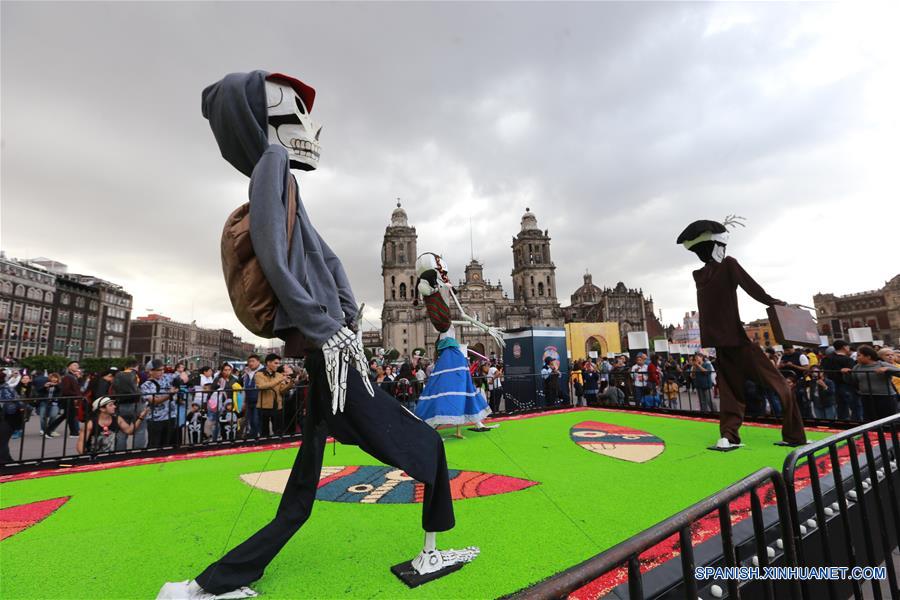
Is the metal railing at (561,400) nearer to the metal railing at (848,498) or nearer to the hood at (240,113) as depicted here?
the metal railing at (848,498)

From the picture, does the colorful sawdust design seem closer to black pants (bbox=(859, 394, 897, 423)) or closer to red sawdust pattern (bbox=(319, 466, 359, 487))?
red sawdust pattern (bbox=(319, 466, 359, 487))

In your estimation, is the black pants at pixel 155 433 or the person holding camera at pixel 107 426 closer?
the person holding camera at pixel 107 426

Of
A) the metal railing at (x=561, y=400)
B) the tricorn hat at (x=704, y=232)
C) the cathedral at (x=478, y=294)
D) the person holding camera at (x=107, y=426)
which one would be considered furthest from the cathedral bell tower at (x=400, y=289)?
the tricorn hat at (x=704, y=232)

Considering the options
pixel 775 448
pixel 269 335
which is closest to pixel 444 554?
pixel 269 335

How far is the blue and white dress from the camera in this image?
4957mm

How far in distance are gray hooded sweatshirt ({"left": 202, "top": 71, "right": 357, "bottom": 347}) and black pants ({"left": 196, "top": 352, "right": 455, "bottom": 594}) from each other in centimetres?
23

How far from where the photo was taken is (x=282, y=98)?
83.7 inches

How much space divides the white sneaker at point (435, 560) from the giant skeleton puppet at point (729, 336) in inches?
145

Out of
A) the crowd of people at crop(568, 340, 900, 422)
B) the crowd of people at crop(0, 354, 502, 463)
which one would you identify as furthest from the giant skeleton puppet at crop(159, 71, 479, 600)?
the crowd of people at crop(568, 340, 900, 422)

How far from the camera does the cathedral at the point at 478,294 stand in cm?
7569

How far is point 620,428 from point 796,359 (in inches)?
263

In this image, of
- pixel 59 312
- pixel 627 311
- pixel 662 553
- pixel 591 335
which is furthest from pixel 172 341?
pixel 662 553

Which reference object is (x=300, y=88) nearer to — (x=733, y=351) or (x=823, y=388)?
(x=733, y=351)

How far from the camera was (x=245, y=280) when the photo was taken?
185 centimetres
